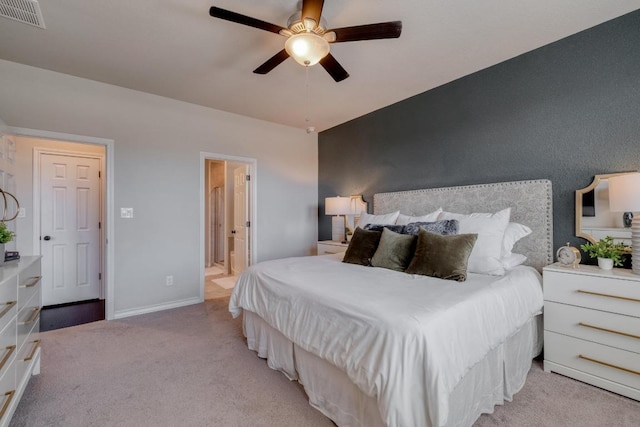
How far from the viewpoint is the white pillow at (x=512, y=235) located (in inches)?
93.6

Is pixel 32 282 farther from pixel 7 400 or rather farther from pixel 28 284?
pixel 7 400

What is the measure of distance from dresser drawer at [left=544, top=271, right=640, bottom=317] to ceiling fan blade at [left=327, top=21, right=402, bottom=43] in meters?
2.05

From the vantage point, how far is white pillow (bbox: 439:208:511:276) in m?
2.19

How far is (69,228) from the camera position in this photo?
3.89 meters

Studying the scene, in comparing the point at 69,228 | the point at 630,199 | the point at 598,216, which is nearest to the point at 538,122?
the point at 598,216

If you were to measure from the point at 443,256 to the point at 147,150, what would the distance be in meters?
3.49

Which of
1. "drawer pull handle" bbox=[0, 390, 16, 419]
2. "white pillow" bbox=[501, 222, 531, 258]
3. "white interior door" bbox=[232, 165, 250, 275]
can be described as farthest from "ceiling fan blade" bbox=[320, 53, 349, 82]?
"drawer pull handle" bbox=[0, 390, 16, 419]

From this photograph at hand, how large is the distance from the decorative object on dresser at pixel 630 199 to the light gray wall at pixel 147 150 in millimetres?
3857

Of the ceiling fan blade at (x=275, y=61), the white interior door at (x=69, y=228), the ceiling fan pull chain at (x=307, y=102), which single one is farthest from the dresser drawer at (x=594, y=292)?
the white interior door at (x=69, y=228)

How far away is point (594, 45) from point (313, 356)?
3.22m

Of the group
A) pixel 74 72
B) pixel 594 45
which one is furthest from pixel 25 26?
pixel 594 45

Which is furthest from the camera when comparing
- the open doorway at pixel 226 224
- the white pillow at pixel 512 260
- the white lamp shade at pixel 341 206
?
the open doorway at pixel 226 224

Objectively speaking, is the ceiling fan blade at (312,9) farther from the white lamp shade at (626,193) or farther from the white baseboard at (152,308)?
the white baseboard at (152,308)

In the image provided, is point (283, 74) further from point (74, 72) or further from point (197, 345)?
point (197, 345)
